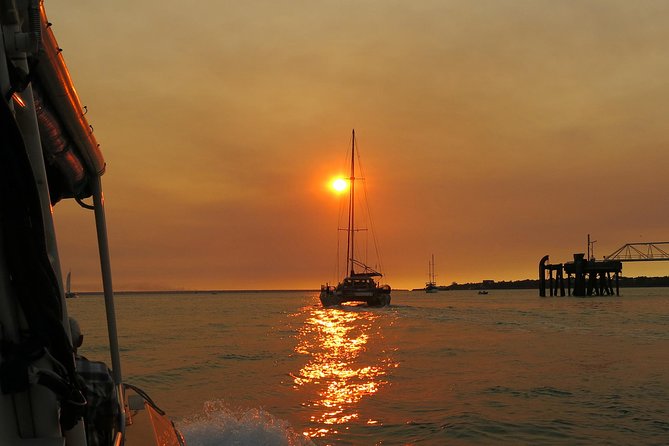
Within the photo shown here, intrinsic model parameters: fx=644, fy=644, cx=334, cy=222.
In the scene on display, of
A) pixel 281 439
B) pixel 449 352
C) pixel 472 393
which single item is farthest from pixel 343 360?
pixel 281 439

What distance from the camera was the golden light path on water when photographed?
38.6 feet

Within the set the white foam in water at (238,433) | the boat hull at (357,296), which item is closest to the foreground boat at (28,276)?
the white foam in water at (238,433)

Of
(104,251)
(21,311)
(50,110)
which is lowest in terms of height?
(21,311)

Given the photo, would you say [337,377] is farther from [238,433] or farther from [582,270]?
[582,270]

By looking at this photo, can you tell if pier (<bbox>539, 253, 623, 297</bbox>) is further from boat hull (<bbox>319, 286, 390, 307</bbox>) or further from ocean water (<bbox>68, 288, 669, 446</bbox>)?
ocean water (<bbox>68, 288, 669, 446</bbox>)

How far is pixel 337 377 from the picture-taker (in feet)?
57.1

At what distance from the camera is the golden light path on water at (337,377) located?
11758 millimetres

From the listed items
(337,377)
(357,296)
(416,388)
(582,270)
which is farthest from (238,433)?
(582,270)

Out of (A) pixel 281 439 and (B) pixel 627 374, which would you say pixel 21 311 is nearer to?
(A) pixel 281 439

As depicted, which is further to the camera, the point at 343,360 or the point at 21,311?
the point at 343,360

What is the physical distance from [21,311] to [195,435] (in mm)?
7039

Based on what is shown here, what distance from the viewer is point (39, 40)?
227cm

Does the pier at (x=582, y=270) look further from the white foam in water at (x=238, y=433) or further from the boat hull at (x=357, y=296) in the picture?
the white foam in water at (x=238, y=433)

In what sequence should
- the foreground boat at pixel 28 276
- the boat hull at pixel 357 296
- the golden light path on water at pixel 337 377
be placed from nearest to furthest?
the foreground boat at pixel 28 276, the golden light path on water at pixel 337 377, the boat hull at pixel 357 296
